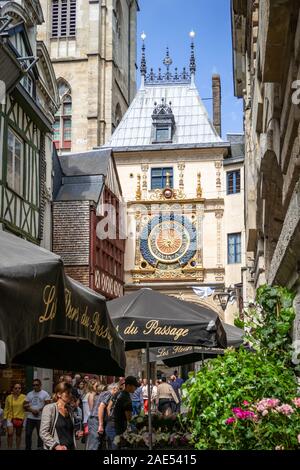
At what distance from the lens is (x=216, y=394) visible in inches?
237

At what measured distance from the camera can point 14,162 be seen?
67.1 feet

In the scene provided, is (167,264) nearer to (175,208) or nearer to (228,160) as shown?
(175,208)

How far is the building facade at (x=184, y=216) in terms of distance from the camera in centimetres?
3728

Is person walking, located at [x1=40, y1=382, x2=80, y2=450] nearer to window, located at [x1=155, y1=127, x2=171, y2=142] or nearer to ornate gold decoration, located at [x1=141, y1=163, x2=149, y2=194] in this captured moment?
ornate gold decoration, located at [x1=141, y1=163, x2=149, y2=194]

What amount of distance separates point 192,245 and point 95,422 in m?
27.1

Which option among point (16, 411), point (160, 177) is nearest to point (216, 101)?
point (160, 177)

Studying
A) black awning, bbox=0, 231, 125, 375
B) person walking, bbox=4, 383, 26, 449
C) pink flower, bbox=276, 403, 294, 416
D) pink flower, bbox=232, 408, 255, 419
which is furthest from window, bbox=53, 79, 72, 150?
pink flower, bbox=276, 403, 294, 416

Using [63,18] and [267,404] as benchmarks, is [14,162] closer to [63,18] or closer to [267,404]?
[267,404]

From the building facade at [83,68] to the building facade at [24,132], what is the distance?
22.1 meters

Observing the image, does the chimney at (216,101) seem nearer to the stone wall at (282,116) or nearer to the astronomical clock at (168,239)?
the astronomical clock at (168,239)

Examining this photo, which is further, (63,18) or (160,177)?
(63,18)

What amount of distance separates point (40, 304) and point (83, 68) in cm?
4652

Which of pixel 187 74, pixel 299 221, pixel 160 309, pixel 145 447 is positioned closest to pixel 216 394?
pixel 299 221

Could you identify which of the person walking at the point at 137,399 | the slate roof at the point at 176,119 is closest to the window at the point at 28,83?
the person walking at the point at 137,399
